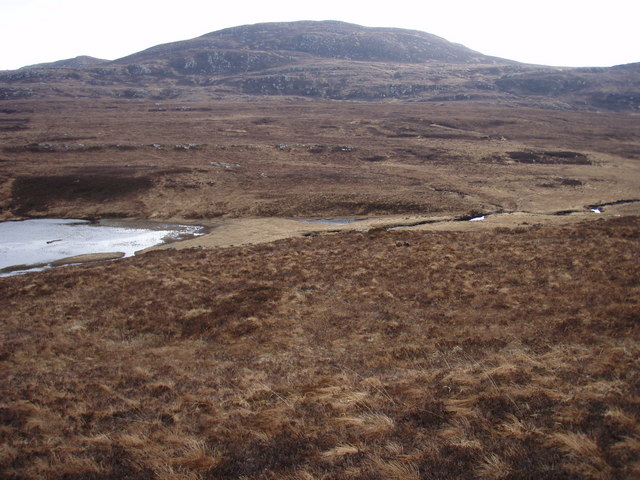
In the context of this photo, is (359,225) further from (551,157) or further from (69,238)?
(551,157)

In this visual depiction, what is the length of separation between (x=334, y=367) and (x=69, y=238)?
41.5 meters

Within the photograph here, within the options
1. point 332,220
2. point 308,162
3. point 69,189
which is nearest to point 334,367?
point 332,220

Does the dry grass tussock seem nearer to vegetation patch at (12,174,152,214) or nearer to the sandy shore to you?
the sandy shore

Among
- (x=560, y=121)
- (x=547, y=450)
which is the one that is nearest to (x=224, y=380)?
(x=547, y=450)

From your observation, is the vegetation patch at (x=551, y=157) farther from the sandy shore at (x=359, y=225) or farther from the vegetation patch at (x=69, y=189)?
the vegetation patch at (x=69, y=189)

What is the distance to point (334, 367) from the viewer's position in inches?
572

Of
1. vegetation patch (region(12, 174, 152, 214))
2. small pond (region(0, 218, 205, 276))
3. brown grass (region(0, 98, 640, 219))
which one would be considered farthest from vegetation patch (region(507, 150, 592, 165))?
vegetation patch (region(12, 174, 152, 214))

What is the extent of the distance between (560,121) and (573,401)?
5572 inches

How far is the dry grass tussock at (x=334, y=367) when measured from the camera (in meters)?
8.31

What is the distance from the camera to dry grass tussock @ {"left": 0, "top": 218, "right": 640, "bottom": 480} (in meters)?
8.31

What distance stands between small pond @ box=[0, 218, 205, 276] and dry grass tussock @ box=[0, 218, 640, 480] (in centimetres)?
973

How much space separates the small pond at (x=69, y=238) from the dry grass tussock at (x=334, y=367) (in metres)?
9.73

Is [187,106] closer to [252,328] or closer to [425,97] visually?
[425,97]

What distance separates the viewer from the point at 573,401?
9.25 m
